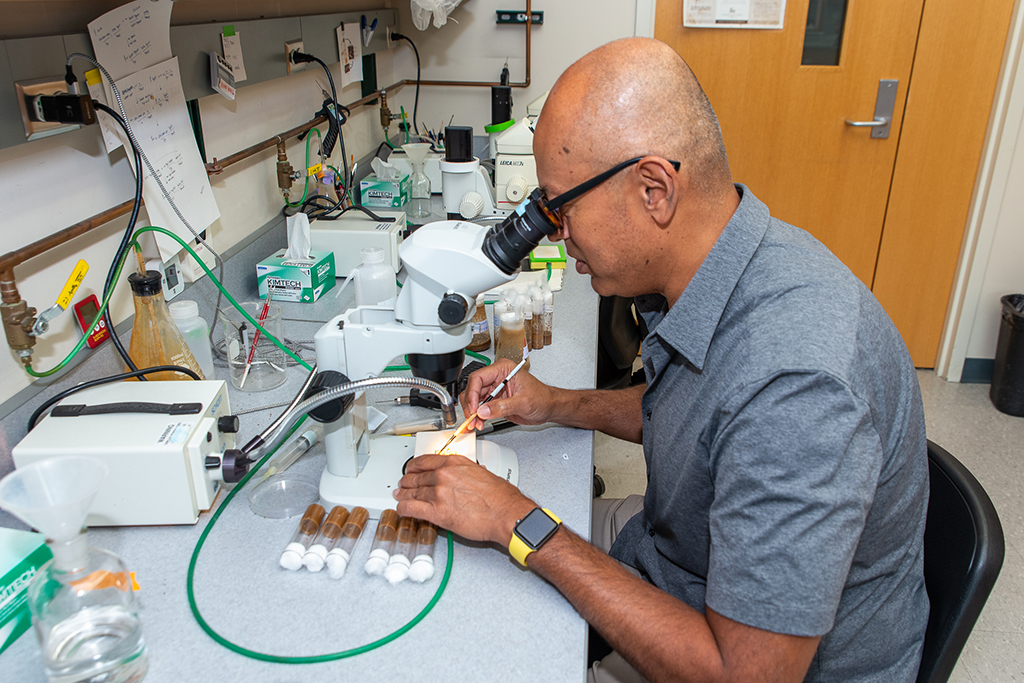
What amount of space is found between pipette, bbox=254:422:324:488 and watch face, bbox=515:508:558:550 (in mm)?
409

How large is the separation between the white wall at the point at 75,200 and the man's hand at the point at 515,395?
0.69 m

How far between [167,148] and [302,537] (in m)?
0.87

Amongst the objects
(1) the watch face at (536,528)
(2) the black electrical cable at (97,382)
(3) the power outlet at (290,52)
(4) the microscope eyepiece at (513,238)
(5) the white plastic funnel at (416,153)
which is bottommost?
(1) the watch face at (536,528)

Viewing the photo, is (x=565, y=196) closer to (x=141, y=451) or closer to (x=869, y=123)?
(x=141, y=451)

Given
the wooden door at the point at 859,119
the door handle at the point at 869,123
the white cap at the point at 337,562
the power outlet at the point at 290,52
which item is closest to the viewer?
the white cap at the point at 337,562

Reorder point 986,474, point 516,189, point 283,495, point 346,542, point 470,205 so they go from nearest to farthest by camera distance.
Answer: point 346,542 < point 283,495 < point 470,205 < point 516,189 < point 986,474

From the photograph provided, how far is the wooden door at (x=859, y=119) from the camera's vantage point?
2.79 meters

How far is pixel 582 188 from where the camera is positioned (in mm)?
969

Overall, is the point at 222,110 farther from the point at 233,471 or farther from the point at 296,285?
the point at 233,471

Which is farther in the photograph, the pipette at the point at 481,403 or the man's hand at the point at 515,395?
the man's hand at the point at 515,395

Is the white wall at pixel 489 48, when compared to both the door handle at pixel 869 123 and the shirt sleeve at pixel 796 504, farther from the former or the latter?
the shirt sleeve at pixel 796 504

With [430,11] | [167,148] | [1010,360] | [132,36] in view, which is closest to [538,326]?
[167,148]

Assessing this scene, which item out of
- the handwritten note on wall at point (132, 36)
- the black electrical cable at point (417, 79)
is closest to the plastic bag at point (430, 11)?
the black electrical cable at point (417, 79)

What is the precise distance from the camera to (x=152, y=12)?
4.22ft
